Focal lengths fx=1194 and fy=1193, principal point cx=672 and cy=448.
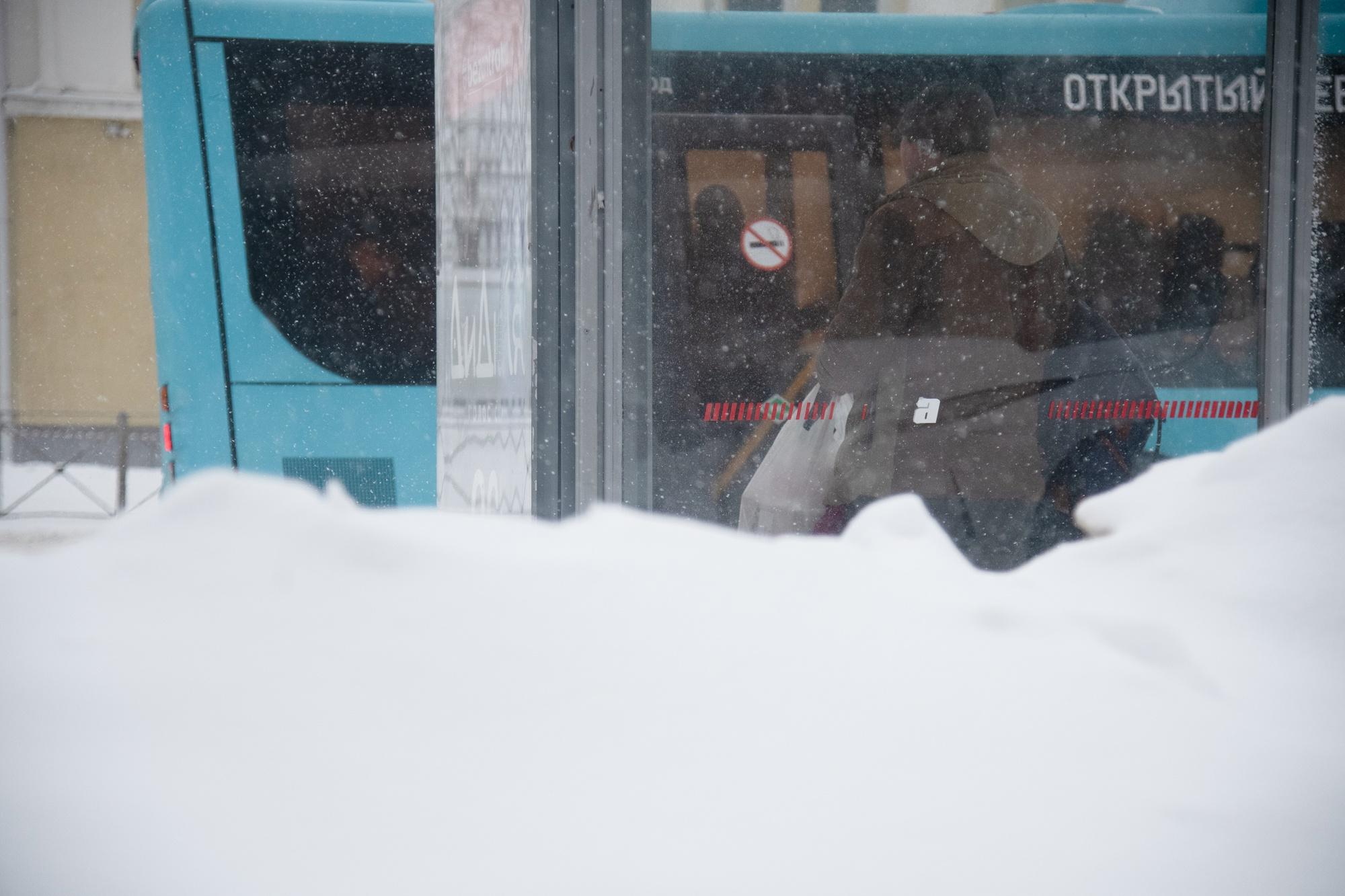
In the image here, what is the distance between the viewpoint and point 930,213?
2.61 meters

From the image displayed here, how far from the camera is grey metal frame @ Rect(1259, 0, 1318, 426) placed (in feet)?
7.32

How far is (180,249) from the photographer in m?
4.66

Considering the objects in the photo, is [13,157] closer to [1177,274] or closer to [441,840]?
[1177,274]

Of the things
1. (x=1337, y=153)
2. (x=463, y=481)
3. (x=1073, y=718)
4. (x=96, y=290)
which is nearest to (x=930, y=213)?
(x=463, y=481)

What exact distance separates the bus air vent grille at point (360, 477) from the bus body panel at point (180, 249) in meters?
0.26

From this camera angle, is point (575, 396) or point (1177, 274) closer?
point (575, 396)

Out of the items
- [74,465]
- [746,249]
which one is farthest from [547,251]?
[74,465]

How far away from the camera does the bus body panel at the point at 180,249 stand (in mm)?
4566

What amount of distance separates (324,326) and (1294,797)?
4.27 metres

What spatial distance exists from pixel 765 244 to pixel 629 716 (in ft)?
10.9

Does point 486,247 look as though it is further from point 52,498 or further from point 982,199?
point 52,498

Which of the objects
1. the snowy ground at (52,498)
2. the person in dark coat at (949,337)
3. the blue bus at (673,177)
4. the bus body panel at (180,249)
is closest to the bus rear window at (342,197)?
the blue bus at (673,177)

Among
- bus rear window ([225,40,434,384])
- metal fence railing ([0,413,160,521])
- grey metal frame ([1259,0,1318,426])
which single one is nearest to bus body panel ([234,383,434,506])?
bus rear window ([225,40,434,384])

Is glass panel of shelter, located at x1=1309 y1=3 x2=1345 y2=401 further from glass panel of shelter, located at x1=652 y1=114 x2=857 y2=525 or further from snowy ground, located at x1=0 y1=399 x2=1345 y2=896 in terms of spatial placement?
snowy ground, located at x1=0 y1=399 x2=1345 y2=896
